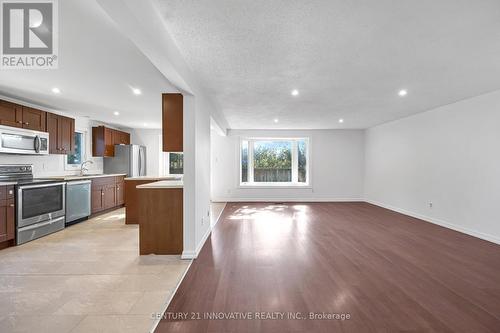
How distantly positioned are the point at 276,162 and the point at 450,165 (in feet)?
14.8

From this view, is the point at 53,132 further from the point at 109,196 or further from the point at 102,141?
the point at 109,196

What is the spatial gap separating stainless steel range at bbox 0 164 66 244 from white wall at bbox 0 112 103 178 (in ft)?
0.46

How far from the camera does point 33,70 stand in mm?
3047

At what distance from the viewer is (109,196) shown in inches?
235

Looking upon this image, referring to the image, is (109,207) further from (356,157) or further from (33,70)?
(356,157)

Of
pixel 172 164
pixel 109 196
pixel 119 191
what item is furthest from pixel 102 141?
pixel 172 164

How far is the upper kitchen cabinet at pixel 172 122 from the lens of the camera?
3373 mm

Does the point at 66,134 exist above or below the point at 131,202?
above

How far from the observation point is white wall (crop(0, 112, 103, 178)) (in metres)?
4.40

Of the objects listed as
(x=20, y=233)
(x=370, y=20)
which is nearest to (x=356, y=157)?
(x=370, y=20)

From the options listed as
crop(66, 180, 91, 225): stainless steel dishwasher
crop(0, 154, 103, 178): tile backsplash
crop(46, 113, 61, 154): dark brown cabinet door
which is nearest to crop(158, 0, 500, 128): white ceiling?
crop(66, 180, 91, 225): stainless steel dishwasher

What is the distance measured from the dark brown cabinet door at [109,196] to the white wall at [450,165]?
7.23m

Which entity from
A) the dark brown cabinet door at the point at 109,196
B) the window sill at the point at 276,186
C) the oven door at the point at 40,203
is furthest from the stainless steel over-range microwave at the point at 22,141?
the window sill at the point at 276,186

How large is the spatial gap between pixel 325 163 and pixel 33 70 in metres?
7.10
